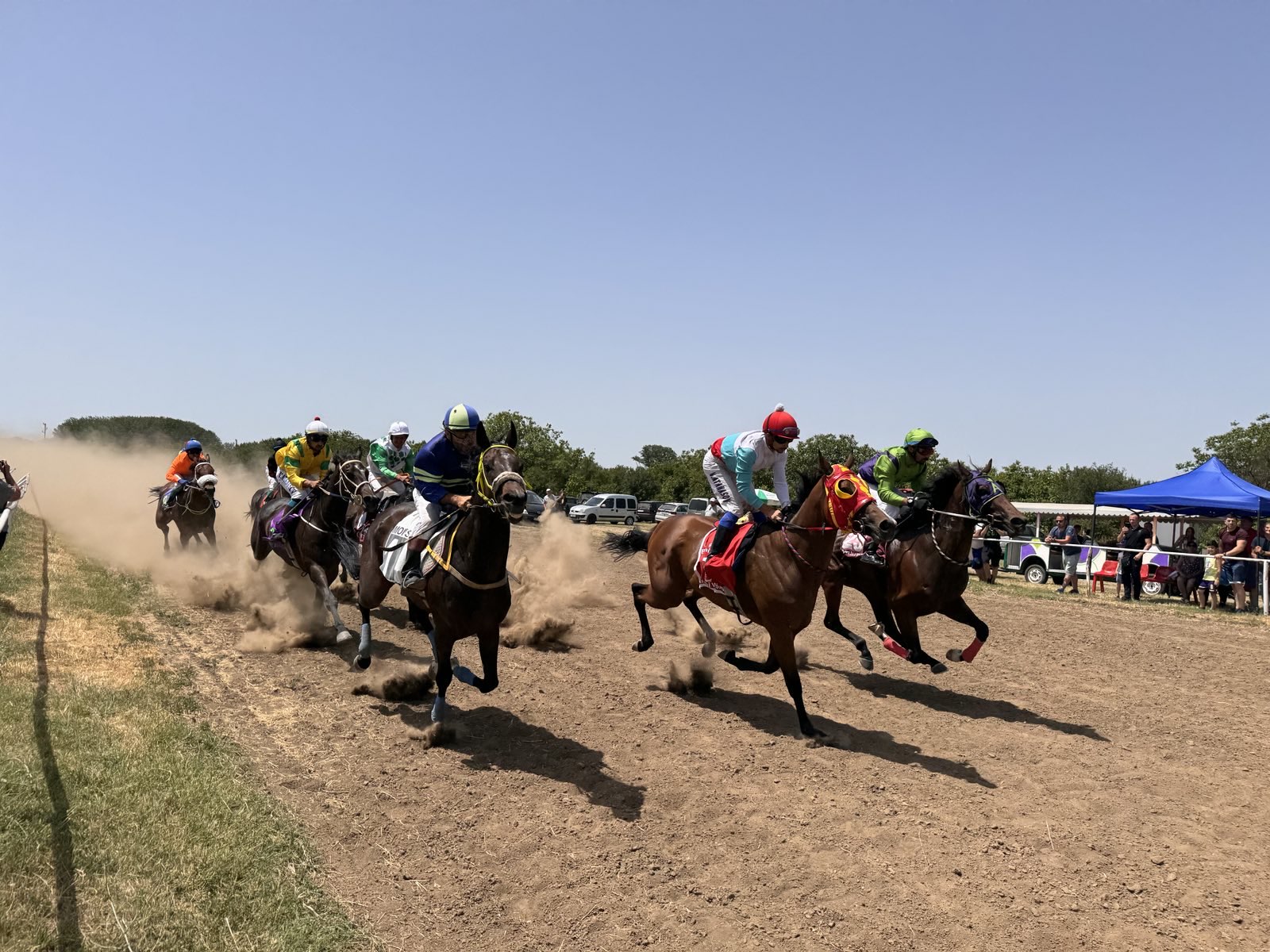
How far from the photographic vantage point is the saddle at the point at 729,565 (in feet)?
26.1

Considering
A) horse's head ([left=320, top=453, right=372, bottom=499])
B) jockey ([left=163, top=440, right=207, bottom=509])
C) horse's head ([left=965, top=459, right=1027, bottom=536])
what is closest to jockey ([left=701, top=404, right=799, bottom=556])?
horse's head ([left=965, top=459, right=1027, bottom=536])

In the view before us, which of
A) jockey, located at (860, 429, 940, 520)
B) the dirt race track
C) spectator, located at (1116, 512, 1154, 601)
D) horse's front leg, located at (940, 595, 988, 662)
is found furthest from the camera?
spectator, located at (1116, 512, 1154, 601)

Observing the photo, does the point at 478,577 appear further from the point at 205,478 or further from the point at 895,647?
the point at 205,478

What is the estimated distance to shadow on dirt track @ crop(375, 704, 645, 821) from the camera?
593cm

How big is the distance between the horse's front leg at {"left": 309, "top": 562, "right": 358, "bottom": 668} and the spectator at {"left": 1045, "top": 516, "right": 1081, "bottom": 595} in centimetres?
1605

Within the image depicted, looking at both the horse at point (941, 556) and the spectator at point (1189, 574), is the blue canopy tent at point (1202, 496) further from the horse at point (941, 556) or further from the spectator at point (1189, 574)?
the horse at point (941, 556)

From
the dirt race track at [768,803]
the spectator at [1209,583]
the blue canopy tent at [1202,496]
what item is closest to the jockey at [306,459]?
the dirt race track at [768,803]

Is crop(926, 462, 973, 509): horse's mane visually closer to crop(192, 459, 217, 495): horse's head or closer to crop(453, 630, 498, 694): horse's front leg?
crop(453, 630, 498, 694): horse's front leg

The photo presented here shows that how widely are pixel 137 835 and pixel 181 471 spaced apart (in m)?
13.4

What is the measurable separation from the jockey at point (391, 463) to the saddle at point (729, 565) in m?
3.86

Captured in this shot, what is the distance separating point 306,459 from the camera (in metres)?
11.2

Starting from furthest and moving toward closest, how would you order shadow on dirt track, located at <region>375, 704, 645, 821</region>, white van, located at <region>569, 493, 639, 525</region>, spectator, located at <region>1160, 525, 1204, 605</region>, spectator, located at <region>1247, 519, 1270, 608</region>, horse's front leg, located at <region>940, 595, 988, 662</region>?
white van, located at <region>569, 493, 639, 525</region>
spectator, located at <region>1160, 525, 1204, 605</region>
spectator, located at <region>1247, 519, 1270, 608</region>
horse's front leg, located at <region>940, 595, 988, 662</region>
shadow on dirt track, located at <region>375, 704, 645, 821</region>

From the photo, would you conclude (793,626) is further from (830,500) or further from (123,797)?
(123,797)

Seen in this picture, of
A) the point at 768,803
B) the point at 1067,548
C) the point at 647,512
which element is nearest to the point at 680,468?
the point at 647,512
